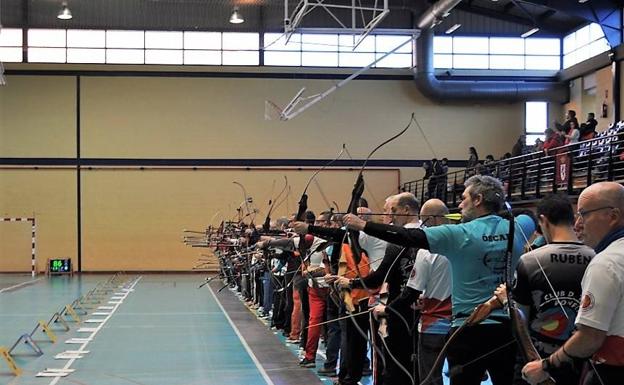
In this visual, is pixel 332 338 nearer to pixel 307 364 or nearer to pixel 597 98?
pixel 307 364

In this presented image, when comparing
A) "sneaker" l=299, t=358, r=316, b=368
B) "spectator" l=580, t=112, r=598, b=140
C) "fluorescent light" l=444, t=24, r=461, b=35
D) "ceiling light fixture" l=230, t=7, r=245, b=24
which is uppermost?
"ceiling light fixture" l=230, t=7, r=245, b=24

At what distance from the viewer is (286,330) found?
1013 centimetres

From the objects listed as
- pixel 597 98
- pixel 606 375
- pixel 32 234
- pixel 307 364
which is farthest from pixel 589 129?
pixel 32 234

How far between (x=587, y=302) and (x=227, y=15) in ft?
74.6

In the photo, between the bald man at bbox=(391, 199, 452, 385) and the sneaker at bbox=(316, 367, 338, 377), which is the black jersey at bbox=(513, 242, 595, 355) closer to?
the bald man at bbox=(391, 199, 452, 385)

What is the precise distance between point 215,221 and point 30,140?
5.99m

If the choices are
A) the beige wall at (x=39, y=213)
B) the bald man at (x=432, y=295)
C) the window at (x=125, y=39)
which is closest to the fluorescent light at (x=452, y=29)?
the window at (x=125, y=39)

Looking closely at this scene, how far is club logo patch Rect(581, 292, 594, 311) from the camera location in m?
2.47

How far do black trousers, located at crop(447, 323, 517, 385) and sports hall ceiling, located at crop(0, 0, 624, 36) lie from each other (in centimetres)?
2022

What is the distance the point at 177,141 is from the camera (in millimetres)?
24250

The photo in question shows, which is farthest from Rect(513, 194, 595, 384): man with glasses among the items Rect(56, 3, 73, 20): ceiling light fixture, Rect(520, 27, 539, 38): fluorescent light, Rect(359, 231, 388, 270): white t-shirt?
Rect(520, 27, 539, 38): fluorescent light

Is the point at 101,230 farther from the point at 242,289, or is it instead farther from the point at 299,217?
the point at 299,217

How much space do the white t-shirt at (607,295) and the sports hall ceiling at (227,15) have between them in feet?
69.7

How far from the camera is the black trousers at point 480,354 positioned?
3645 millimetres
